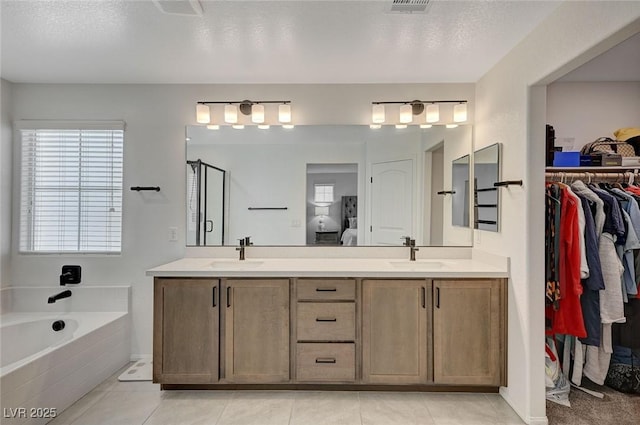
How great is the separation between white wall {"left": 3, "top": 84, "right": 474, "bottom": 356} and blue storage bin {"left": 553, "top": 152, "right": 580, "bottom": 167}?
1096mm

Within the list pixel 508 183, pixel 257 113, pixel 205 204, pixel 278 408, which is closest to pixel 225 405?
pixel 278 408

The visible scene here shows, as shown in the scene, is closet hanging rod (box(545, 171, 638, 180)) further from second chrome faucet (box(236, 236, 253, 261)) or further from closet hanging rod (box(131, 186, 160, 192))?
closet hanging rod (box(131, 186, 160, 192))

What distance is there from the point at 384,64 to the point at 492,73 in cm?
83

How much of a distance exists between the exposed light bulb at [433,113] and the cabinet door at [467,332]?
137cm

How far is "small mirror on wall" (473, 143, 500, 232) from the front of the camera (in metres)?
2.50

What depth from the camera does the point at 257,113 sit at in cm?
292

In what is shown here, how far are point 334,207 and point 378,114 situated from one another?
874 millimetres

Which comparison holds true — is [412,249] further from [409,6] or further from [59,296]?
[59,296]

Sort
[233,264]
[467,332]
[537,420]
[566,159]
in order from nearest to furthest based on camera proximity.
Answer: [537,420] → [467,332] → [566,159] → [233,264]

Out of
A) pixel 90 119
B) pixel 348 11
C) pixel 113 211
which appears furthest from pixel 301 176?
pixel 90 119

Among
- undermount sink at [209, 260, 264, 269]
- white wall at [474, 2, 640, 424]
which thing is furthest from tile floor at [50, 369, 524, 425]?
undermount sink at [209, 260, 264, 269]

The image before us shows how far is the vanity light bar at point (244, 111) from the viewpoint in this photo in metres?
2.91

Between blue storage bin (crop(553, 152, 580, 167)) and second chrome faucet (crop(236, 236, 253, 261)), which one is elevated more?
blue storage bin (crop(553, 152, 580, 167))

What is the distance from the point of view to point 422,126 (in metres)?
2.99
